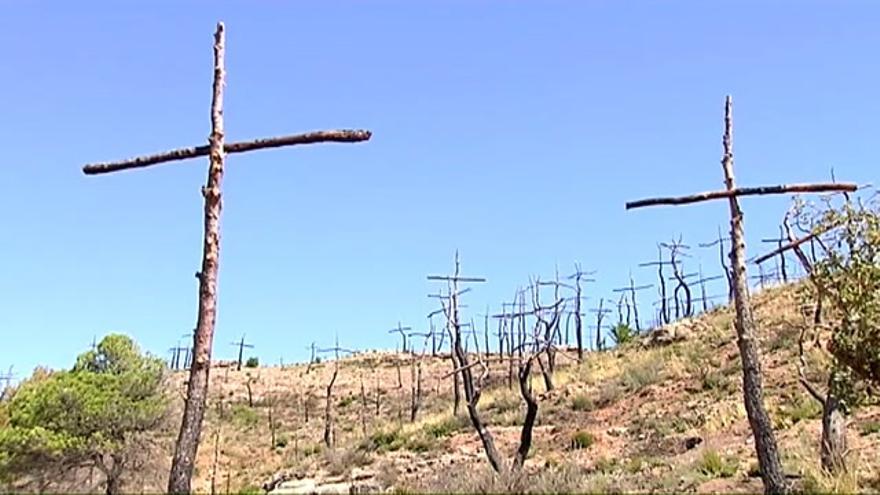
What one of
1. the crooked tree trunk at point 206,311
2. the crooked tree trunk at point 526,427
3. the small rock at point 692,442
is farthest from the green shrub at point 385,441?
the crooked tree trunk at point 206,311

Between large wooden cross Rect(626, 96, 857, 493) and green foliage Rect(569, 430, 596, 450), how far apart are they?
9.70m

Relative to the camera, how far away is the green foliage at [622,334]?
36969mm

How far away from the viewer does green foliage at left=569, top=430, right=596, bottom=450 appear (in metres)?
19.0

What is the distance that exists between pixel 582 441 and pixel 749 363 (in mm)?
10240

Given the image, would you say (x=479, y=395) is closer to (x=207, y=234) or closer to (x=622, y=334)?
(x=207, y=234)

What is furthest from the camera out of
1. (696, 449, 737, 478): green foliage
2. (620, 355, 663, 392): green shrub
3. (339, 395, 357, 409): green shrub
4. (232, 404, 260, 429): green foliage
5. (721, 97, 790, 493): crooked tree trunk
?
(339, 395, 357, 409): green shrub

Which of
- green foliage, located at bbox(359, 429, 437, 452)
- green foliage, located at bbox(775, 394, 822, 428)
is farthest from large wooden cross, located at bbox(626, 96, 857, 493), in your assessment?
green foliage, located at bbox(359, 429, 437, 452)

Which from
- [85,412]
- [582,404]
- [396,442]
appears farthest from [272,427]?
[582,404]

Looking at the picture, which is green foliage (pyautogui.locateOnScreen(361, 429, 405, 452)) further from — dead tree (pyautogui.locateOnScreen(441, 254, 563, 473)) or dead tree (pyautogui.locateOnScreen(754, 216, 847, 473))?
dead tree (pyautogui.locateOnScreen(754, 216, 847, 473))

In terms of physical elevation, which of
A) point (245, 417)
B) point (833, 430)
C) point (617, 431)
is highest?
point (245, 417)

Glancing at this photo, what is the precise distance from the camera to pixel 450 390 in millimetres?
40750

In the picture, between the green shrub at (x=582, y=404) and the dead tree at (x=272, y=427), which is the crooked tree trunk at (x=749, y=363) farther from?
the dead tree at (x=272, y=427)

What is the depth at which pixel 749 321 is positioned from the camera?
9.51 meters

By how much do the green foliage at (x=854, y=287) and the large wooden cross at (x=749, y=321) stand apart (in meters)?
0.43
